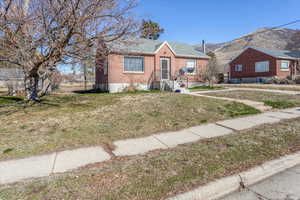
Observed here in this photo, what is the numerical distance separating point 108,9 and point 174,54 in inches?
452

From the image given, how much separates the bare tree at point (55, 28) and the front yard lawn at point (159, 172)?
5018 mm

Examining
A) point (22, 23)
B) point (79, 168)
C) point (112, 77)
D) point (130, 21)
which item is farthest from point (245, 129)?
point (112, 77)

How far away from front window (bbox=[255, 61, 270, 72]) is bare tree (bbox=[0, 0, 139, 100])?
26.4m

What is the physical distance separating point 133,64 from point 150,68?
64.9 inches

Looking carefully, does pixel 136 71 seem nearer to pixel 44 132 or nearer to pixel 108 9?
pixel 108 9

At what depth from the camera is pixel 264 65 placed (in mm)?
27062

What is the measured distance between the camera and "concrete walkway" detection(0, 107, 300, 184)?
3184mm

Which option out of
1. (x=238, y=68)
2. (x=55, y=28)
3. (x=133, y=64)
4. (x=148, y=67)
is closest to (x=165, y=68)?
(x=148, y=67)

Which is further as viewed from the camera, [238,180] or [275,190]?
[238,180]

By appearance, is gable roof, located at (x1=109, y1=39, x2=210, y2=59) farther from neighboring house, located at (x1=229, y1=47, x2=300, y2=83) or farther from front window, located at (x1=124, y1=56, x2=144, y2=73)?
neighboring house, located at (x1=229, y1=47, x2=300, y2=83)

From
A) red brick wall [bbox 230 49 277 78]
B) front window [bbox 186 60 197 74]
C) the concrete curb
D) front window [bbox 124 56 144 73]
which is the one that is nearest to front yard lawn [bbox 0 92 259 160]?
the concrete curb

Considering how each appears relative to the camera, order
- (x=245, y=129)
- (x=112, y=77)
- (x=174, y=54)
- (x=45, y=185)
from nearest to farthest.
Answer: (x=45, y=185), (x=245, y=129), (x=112, y=77), (x=174, y=54)

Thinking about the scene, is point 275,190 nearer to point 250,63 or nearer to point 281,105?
point 281,105

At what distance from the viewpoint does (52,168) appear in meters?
3.28
